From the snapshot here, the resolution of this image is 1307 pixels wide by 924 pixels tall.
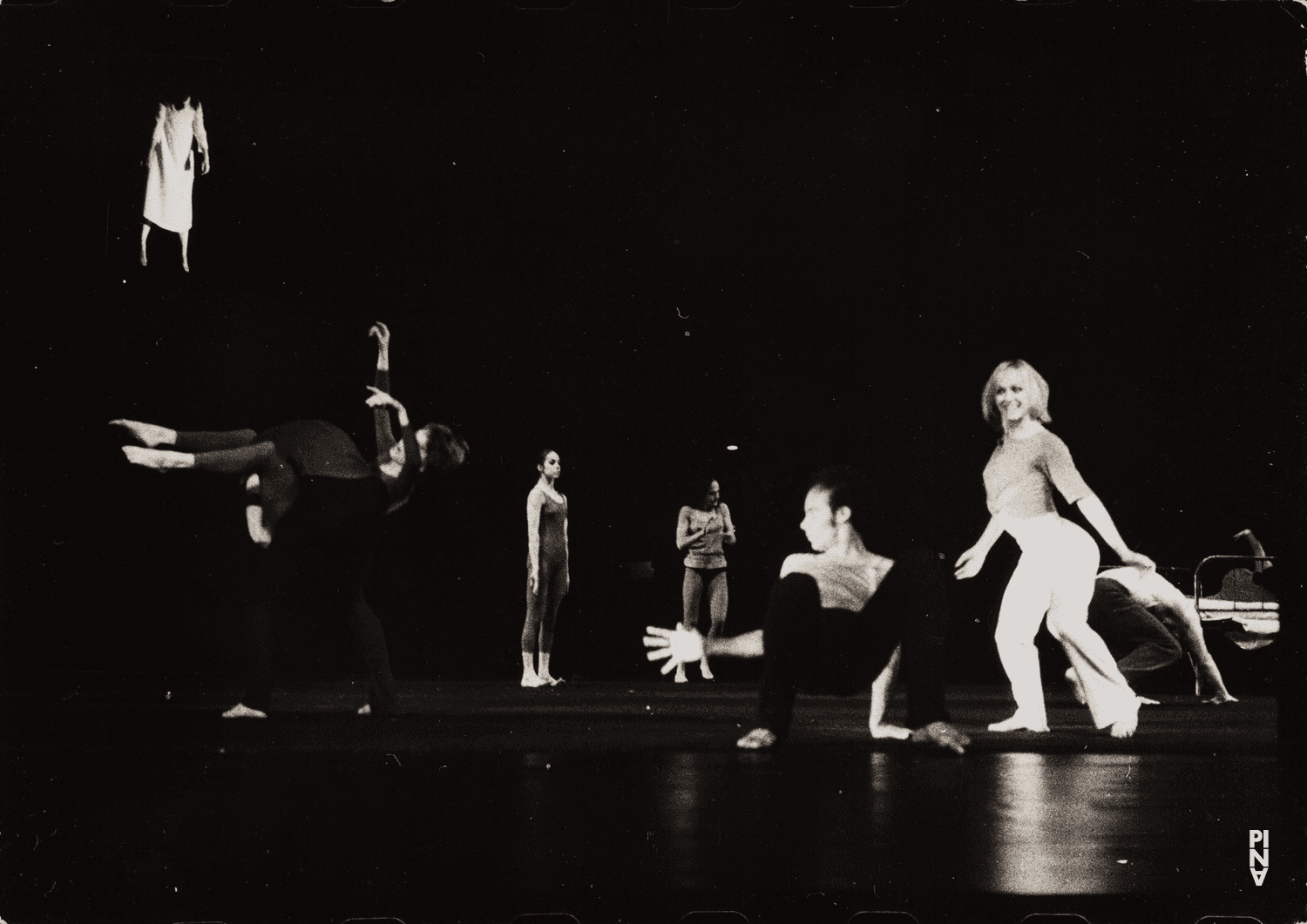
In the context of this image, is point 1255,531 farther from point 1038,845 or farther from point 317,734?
point 317,734

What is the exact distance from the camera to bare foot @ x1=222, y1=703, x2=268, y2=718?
468 centimetres

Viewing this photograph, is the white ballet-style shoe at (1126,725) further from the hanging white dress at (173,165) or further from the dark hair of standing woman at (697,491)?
the hanging white dress at (173,165)

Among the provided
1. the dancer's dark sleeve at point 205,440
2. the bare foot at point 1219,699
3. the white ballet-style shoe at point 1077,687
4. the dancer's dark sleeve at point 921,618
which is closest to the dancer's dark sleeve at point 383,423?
the dancer's dark sleeve at point 205,440

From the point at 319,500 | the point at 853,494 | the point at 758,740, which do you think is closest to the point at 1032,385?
the point at 853,494

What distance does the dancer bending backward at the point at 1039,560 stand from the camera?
456 cm

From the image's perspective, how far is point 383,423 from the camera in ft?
15.5

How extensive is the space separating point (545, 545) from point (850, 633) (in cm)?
171

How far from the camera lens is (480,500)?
5.11 meters

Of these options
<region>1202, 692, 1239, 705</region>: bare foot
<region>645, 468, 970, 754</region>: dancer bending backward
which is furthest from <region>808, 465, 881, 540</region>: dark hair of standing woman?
<region>1202, 692, 1239, 705</region>: bare foot

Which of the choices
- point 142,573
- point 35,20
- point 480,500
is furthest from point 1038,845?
point 35,20

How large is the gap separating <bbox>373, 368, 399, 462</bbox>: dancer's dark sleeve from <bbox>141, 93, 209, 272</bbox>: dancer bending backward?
0.79 metres

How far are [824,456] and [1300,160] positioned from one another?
6.12 ft

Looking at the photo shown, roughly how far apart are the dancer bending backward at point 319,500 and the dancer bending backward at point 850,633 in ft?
4.61

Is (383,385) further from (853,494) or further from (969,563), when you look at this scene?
(969,563)
